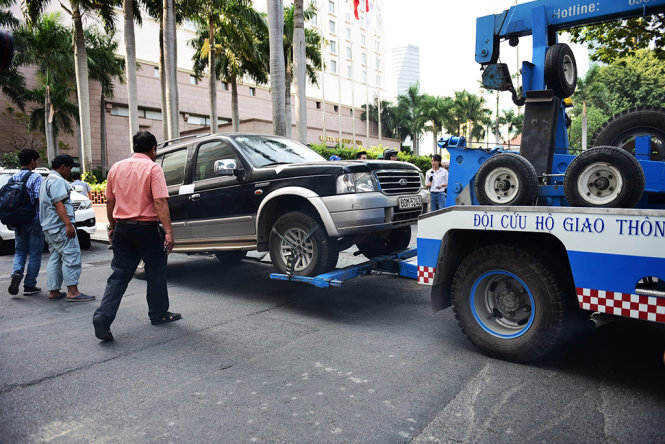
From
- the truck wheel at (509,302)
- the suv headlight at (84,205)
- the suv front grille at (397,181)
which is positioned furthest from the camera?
the suv headlight at (84,205)

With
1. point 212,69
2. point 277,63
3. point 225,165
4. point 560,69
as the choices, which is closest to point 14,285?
point 225,165

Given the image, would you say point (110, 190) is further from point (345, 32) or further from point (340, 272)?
point (345, 32)

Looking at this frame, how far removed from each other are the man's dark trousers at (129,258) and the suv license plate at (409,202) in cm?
262

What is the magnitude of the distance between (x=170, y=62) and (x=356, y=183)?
1400 cm

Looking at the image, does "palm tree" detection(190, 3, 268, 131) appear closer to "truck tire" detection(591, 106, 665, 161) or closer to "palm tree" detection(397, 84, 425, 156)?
"truck tire" detection(591, 106, 665, 161)

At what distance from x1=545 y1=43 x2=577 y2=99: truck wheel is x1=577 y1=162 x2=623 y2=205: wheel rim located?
132 centimetres

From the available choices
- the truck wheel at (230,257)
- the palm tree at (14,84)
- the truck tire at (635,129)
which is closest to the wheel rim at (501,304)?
the truck tire at (635,129)

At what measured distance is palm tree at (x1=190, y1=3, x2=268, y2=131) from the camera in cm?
2419

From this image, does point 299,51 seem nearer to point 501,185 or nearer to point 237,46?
point 237,46

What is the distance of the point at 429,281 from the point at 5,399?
3.27m

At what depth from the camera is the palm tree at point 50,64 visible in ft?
90.4

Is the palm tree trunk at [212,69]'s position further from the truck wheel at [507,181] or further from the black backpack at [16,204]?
the truck wheel at [507,181]

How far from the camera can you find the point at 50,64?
28.5 metres

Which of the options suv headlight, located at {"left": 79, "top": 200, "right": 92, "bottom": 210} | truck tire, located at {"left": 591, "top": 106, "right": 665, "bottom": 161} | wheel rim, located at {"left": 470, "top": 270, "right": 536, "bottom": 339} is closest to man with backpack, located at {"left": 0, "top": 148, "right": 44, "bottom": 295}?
suv headlight, located at {"left": 79, "top": 200, "right": 92, "bottom": 210}
